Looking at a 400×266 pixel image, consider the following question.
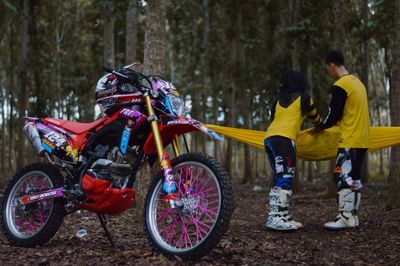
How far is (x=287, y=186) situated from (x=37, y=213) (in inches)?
113

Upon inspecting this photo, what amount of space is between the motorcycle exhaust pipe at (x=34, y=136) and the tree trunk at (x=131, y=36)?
4.55 metres

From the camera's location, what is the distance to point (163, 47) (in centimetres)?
641

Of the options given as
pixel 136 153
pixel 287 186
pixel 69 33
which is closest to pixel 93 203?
pixel 136 153

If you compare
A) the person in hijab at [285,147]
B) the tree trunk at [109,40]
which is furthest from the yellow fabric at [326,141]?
the tree trunk at [109,40]

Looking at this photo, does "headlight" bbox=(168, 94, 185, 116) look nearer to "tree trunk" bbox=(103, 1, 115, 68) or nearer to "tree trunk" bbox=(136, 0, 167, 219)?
"tree trunk" bbox=(136, 0, 167, 219)

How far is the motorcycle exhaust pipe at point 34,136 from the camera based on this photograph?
497cm

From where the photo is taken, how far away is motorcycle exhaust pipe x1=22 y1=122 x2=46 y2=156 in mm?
4973

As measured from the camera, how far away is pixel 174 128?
13.9 ft

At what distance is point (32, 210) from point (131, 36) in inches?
215

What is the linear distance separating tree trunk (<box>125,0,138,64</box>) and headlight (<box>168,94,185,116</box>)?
530 centimetres

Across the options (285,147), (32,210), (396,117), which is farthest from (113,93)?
(396,117)

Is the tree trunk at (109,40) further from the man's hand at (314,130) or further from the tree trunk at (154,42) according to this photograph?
the man's hand at (314,130)

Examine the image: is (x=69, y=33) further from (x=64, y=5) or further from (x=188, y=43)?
(x=188, y=43)

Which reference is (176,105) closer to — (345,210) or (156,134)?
(156,134)
